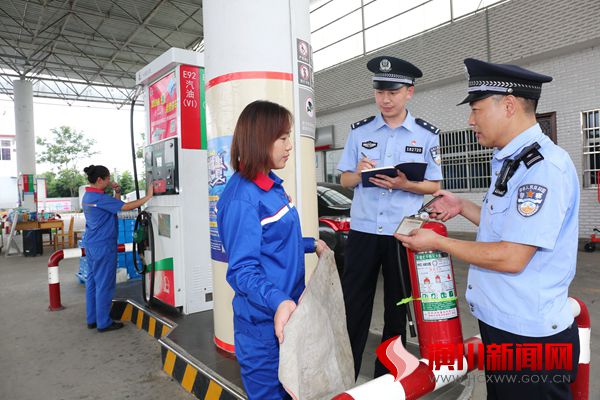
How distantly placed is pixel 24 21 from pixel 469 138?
45.4 ft

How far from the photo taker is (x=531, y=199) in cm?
120

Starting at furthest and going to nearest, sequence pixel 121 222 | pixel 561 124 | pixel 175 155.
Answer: pixel 561 124 < pixel 121 222 < pixel 175 155

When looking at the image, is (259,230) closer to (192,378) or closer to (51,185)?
(192,378)

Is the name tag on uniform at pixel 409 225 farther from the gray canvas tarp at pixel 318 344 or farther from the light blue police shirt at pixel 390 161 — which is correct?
the light blue police shirt at pixel 390 161

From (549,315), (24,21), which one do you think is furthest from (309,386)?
(24,21)

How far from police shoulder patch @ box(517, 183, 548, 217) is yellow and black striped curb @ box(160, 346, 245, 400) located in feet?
6.04

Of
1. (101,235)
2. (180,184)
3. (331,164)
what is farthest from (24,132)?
(180,184)

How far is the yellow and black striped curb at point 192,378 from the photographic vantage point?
2516 millimetres

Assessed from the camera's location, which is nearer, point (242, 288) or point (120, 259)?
point (242, 288)

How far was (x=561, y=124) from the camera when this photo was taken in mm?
8953

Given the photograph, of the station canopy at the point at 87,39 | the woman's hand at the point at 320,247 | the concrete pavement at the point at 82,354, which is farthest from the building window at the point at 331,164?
the woman's hand at the point at 320,247

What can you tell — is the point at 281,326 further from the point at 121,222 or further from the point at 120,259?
the point at 121,222

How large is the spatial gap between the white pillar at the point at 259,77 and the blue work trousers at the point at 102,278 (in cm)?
192

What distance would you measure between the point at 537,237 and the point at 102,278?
13.3ft
